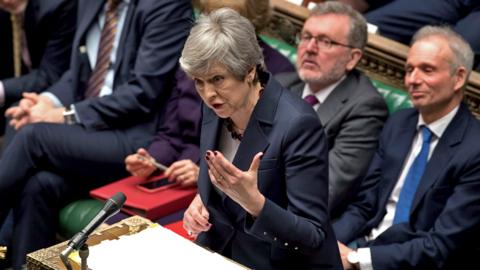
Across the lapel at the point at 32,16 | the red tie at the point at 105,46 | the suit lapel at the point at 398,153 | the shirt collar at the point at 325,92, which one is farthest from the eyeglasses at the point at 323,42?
the lapel at the point at 32,16

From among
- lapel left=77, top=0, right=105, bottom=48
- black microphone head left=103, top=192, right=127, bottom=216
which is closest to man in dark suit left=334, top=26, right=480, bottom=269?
black microphone head left=103, top=192, right=127, bottom=216

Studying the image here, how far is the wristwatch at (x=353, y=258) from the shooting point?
2715 mm

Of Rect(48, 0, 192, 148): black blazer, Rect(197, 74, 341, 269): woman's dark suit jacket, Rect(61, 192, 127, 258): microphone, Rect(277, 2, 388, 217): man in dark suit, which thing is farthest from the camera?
Rect(48, 0, 192, 148): black blazer

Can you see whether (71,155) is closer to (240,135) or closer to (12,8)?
(12,8)

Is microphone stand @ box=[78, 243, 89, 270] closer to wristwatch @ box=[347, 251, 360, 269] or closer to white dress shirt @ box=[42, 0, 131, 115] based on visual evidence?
wristwatch @ box=[347, 251, 360, 269]

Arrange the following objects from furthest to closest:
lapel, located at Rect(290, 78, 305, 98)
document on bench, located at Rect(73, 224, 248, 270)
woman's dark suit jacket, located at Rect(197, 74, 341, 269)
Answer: lapel, located at Rect(290, 78, 305, 98) < woman's dark suit jacket, located at Rect(197, 74, 341, 269) < document on bench, located at Rect(73, 224, 248, 270)

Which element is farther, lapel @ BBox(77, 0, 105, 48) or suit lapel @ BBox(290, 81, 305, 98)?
lapel @ BBox(77, 0, 105, 48)

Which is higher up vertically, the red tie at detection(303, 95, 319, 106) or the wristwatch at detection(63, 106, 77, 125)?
the red tie at detection(303, 95, 319, 106)

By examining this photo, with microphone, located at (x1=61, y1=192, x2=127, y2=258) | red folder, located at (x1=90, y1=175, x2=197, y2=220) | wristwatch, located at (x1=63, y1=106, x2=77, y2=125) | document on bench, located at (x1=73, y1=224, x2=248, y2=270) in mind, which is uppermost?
microphone, located at (x1=61, y1=192, x2=127, y2=258)

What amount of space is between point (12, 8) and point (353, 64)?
168 centimetres

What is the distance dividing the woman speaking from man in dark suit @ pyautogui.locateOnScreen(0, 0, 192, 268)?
1156 millimetres

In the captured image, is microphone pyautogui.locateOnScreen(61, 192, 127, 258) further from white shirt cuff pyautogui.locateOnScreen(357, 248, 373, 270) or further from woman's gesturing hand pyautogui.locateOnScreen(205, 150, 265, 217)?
white shirt cuff pyautogui.locateOnScreen(357, 248, 373, 270)

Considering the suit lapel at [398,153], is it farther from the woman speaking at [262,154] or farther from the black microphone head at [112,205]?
the black microphone head at [112,205]

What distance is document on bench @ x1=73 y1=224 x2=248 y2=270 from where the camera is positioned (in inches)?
76.9
